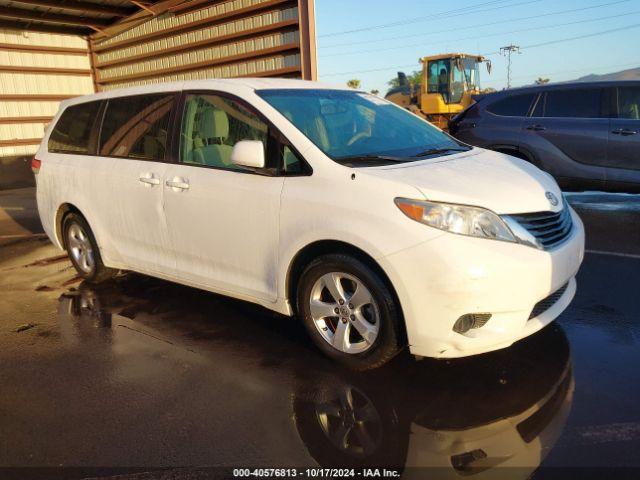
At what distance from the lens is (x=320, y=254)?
3348mm

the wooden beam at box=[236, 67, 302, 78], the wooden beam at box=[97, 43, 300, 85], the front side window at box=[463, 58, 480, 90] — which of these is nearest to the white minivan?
the wooden beam at box=[236, 67, 302, 78]

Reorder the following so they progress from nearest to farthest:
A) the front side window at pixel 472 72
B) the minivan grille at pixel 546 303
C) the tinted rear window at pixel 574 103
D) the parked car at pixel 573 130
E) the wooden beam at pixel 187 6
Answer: the minivan grille at pixel 546 303
the parked car at pixel 573 130
the tinted rear window at pixel 574 103
the wooden beam at pixel 187 6
the front side window at pixel 472 72

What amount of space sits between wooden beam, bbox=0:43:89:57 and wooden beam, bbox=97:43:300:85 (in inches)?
36.3

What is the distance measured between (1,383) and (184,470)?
1643mm

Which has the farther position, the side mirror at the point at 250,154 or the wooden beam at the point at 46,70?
the wooden beam at the point at 46,70

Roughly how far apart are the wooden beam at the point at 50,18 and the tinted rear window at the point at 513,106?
10945 mm

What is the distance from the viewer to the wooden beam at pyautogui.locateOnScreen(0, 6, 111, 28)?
42.3ft

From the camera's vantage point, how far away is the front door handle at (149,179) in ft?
13.8

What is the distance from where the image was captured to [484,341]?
2.96 m

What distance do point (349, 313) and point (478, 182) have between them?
1049 mm

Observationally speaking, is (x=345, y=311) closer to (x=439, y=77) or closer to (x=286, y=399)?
(x=286, y=399)

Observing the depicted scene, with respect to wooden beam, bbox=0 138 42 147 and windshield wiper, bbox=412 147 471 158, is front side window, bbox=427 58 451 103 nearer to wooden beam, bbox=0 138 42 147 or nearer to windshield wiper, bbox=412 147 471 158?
wooden beam, bbox=0 138 42 147

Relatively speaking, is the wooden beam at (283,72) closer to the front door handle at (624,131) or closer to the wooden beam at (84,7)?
the wooden beam at (84,7)

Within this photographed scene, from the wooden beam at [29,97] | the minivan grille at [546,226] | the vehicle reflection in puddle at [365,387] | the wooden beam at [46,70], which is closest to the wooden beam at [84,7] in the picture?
the wooden beam at [46,70]
